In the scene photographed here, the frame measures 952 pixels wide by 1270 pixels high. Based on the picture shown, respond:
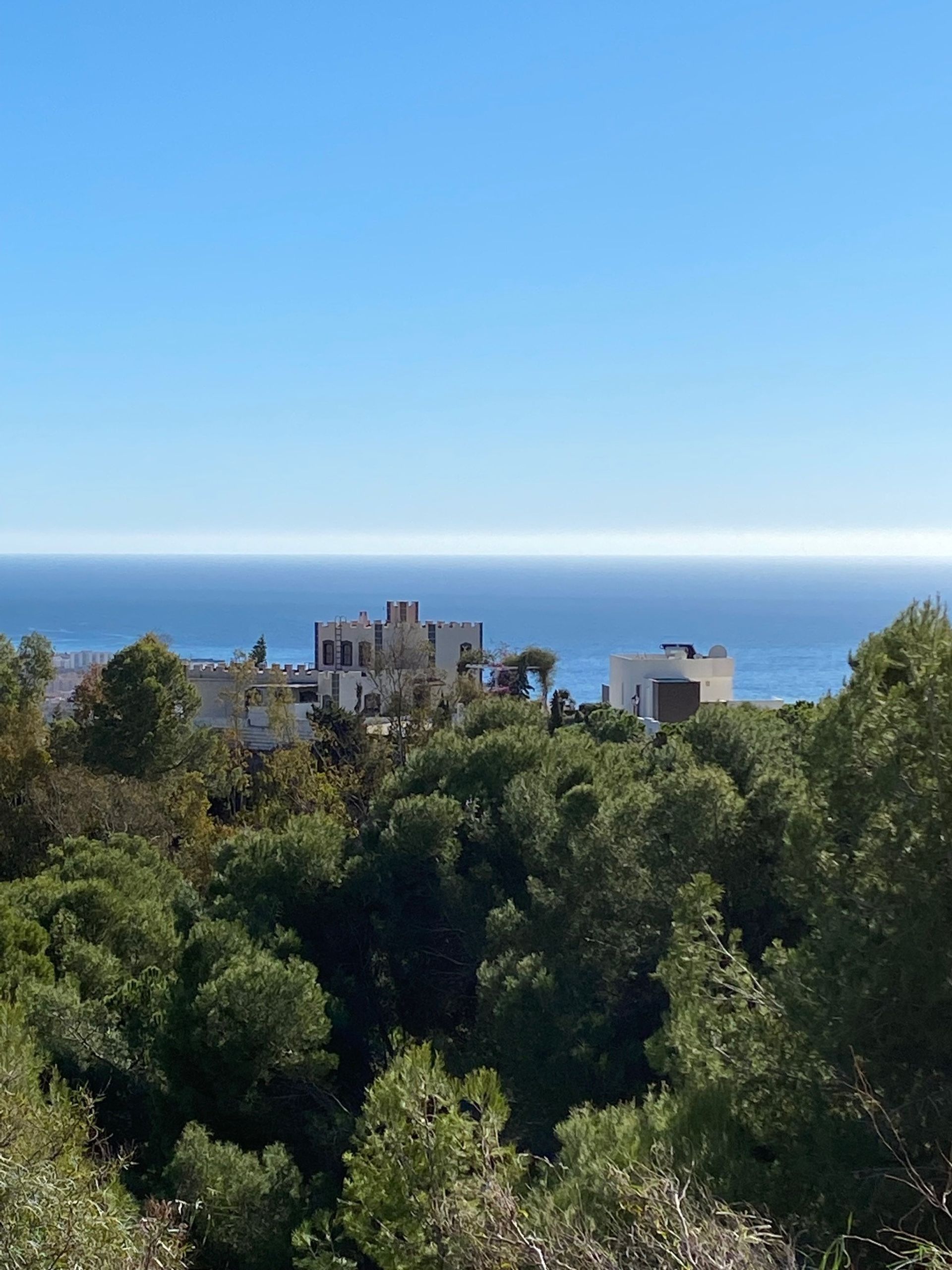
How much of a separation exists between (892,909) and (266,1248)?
637cm

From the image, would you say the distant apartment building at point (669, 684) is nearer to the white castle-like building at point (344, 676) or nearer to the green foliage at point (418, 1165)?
the white castle-like building at point (344, 676)

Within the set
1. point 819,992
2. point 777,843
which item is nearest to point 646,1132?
point 819,992

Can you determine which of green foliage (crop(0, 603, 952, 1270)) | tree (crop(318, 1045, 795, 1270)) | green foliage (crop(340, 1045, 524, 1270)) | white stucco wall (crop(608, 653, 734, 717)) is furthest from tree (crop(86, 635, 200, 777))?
white stucco wall (crop(608, 653, 734, 717))

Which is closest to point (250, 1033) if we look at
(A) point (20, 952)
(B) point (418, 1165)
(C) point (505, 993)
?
(C) point (505, 993)

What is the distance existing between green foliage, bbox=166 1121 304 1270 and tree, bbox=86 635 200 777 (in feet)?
41.8

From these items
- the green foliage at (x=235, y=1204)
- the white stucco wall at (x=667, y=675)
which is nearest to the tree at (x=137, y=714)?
the green foliage at (x=235, y=1204)

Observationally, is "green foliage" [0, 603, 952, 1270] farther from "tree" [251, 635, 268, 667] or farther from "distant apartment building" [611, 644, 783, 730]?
"tree" [251, 635, 268, 667]

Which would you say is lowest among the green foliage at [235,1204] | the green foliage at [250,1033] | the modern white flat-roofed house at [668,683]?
the green foliage at [235,1204]

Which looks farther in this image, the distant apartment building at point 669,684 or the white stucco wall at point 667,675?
the white stucco wall at point 667,675

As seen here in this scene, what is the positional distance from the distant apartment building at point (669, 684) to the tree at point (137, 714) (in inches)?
729

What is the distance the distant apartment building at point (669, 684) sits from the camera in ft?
127

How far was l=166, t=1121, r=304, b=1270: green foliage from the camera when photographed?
10.1m

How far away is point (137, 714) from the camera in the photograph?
22688mm

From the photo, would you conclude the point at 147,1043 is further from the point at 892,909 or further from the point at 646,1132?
the point at 892,909
